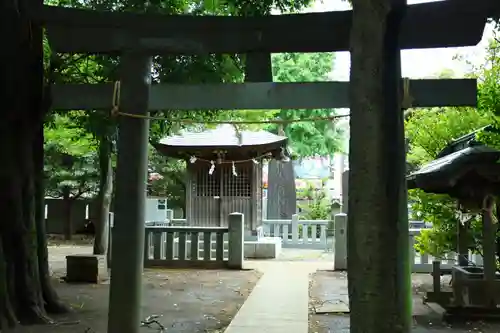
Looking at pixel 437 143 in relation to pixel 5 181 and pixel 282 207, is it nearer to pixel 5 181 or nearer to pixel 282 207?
pixel 5 181

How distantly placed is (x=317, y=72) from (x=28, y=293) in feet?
57.7

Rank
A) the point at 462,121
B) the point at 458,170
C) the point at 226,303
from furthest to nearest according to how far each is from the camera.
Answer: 1. the point at 462,121
2. the point at 226,303
3. the point at 458,170

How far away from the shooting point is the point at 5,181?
7.23m

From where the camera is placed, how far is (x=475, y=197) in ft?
28.4

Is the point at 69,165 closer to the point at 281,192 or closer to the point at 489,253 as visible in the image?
the point at 281,192

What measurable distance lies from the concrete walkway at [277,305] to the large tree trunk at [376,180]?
3.46m

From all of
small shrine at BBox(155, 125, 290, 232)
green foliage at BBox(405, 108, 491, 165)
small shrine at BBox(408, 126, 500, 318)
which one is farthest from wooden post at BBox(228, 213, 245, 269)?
small shrine at BBox(408, 126, 500, 318)

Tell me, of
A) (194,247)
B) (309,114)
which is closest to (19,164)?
(194,247)

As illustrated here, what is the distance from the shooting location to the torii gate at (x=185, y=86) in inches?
216

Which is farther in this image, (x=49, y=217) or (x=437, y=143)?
(x=49, y=217)

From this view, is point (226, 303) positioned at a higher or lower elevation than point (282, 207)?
lower

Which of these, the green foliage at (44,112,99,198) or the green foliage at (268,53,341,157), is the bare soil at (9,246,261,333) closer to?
the green foliage at (44,112,99,198)

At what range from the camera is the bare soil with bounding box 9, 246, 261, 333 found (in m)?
7.63

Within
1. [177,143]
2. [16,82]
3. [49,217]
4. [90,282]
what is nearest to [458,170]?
[16,82]
